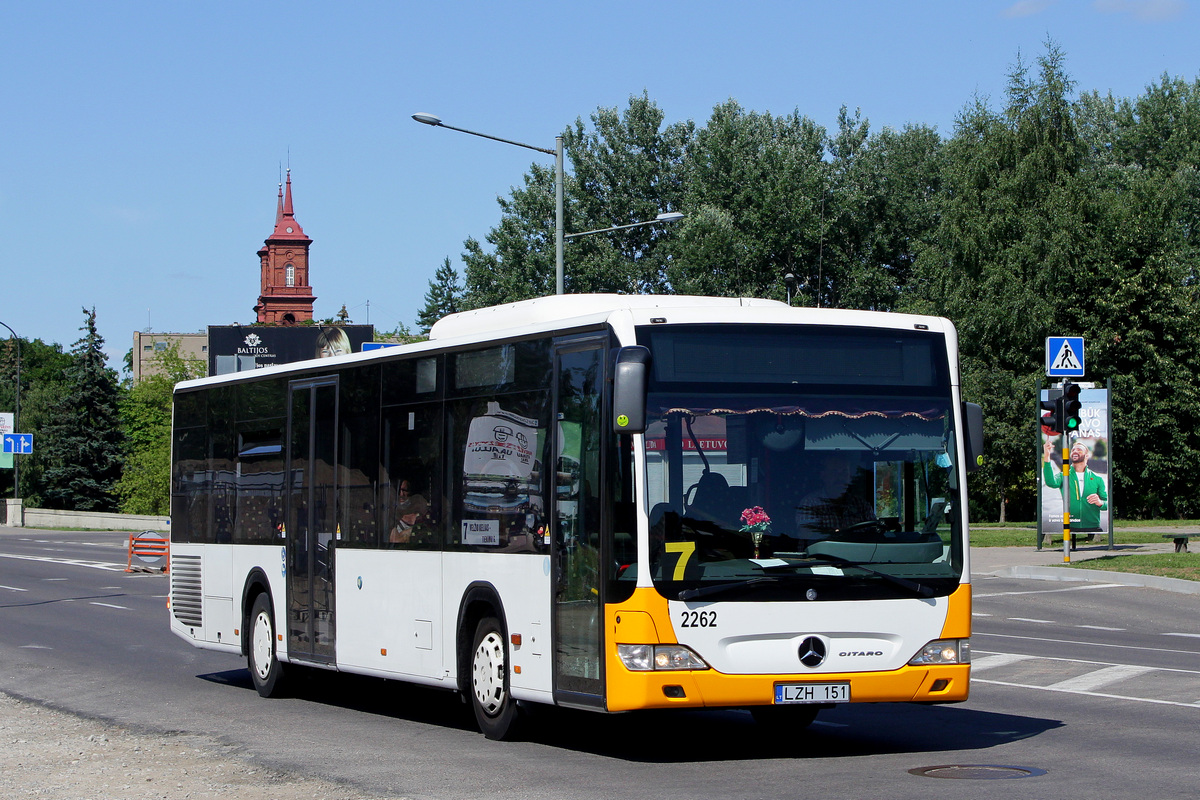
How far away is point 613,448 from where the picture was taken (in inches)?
372

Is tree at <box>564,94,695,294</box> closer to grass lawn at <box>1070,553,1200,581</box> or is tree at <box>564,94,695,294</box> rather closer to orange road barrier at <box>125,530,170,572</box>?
orange road barrier at <box>125,530,170,572</box>

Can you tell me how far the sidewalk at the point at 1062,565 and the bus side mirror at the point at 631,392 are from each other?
64.2 feet

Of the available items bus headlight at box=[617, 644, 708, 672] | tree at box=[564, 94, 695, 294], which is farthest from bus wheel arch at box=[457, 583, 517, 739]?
tree at box=[564, 94, 695, 294]

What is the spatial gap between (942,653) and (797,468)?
60.7 inches

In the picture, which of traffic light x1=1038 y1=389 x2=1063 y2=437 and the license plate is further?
traffic light x1=1038 y1=389 x2=1063 y2=437

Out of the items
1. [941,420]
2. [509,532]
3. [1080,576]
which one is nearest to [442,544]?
[509,532]

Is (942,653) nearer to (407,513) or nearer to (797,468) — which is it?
(797,468)

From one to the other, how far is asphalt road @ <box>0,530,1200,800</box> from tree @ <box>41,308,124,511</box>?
74252 mm

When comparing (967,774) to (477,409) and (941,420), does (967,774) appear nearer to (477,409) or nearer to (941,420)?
(941,420)

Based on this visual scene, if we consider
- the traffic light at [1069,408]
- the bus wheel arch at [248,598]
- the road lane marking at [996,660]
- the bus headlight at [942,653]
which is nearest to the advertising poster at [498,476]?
the bus headlight at [942,653]

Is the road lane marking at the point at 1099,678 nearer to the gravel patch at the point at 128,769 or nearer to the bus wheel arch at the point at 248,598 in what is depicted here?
the bus wheel arch at the point at 248,598

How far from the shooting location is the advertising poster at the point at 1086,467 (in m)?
32.8

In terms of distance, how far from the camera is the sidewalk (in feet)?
88.5

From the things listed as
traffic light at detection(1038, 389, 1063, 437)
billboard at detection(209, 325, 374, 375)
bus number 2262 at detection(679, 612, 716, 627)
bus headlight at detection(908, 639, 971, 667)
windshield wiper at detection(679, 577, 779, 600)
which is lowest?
bus headlight at detection(908, 639, 971, 667)
